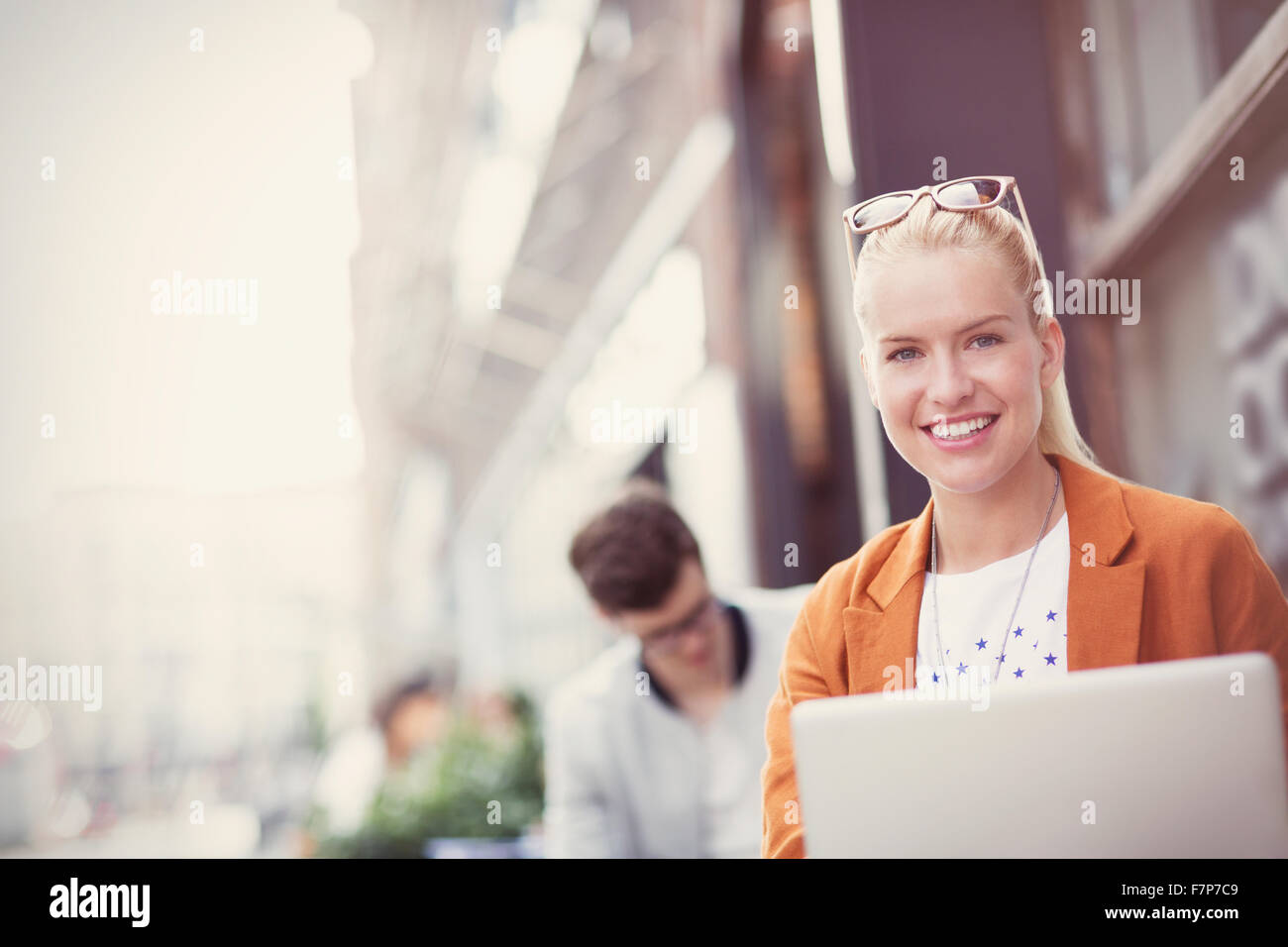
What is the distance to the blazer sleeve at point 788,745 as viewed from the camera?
1.26 metres

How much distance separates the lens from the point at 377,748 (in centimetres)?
639

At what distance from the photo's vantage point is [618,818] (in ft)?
7.20

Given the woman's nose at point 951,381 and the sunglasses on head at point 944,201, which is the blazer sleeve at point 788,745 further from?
the sunglasses on head at point 944,201

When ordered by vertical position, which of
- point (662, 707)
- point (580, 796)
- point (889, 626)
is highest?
point (889, 626)

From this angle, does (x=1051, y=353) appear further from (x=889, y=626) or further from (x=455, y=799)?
(x=455, y=799)

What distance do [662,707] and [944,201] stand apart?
125 centimetres

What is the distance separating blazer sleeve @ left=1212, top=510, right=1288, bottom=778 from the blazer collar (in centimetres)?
8

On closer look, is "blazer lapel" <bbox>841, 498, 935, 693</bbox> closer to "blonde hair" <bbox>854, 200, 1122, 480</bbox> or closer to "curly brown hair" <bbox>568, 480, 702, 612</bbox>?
"blonde hair" <bbox>854, 200, 1122, 480</bbox>

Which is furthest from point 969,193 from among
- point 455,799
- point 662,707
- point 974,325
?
point 455,799

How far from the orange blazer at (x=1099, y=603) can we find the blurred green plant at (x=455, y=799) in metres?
2.21

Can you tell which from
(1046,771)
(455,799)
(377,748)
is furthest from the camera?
(377,748)

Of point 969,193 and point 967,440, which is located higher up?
point 969,193

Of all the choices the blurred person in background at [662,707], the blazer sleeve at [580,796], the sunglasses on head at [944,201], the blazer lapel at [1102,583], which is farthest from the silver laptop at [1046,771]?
the blazer sleeve at [580,796]
